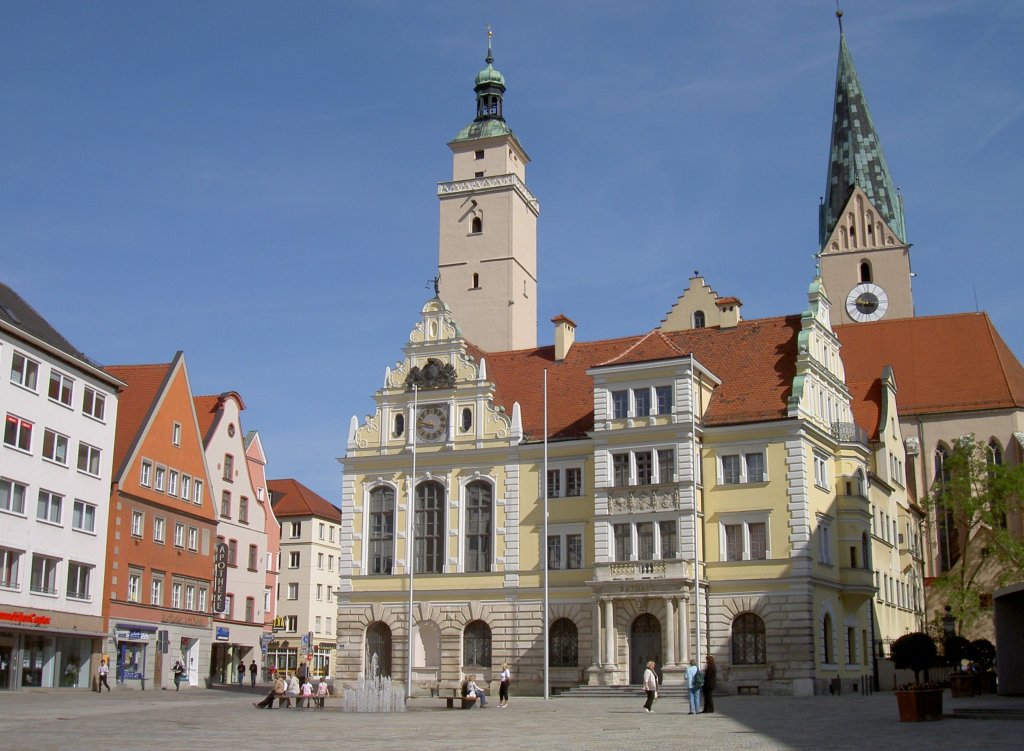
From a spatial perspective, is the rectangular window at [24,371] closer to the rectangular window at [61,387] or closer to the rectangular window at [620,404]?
the rectangular window at [61,387]

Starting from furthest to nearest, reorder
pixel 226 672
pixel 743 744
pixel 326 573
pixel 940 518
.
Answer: pixel 326 573 < pixel 940 518 < pixel 226 672 < pixel 743 744

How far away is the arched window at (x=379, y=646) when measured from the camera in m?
57.4

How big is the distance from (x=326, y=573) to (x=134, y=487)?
41.2 m

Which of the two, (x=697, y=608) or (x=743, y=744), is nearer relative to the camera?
(x=743, y=744)

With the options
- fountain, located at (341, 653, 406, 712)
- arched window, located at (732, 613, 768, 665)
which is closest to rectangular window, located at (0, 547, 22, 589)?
fountain, located at (341, 653, 406, 712)

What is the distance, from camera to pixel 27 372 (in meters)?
50.0

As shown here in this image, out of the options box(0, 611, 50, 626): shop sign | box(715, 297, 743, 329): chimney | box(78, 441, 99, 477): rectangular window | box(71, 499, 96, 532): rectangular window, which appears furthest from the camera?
box(715, 297, 743, 329): chimney

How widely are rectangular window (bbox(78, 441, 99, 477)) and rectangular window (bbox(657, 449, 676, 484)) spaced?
81.3 feet

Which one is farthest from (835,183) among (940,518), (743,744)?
(743,744)

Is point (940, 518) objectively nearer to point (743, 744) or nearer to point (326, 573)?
point (326, 573)

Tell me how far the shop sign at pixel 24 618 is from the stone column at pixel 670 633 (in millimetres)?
25001

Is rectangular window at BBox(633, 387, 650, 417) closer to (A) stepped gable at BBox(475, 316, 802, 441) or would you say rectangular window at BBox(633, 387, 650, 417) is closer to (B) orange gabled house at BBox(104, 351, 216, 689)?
(A) stepped gable at BBox(475, 316, 802, 441)

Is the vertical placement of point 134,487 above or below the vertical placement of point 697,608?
above

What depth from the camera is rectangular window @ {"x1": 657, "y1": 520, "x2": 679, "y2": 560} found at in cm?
5128
